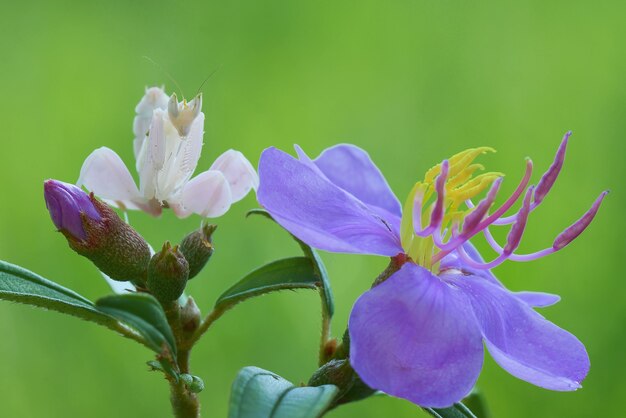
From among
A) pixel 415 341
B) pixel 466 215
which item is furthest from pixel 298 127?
pixel 415 341

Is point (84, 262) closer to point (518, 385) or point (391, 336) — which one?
point (518, 385)

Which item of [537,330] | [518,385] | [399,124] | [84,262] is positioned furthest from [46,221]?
[537,330]

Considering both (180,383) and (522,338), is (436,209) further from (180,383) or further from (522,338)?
(180,383)

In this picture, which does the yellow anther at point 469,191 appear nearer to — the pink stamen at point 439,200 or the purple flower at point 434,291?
the purple flower at point 434,291

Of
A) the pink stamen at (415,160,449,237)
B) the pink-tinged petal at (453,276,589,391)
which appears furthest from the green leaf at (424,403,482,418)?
the pink stamen at (415,160,449,237)

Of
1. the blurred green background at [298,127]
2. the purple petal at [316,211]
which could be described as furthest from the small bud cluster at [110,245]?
the blurred green background at [298,127]
